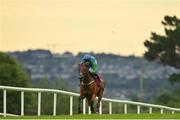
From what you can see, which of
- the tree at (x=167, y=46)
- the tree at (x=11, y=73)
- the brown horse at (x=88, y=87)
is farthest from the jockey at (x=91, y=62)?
the tree at (x=167, y=46)

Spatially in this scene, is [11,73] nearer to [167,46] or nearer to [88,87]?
[167,46]

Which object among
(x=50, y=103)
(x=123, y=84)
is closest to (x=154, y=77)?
(x=123, y=84)

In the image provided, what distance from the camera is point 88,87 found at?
74.7 feet

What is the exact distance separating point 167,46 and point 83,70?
1866 inches

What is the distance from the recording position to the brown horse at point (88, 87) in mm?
22312

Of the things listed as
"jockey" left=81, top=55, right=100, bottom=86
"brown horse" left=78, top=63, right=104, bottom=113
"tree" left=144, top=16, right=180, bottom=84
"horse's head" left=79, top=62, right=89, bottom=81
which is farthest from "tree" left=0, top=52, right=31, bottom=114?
"horse's head" left=79, top=62, right=89, bottom=81

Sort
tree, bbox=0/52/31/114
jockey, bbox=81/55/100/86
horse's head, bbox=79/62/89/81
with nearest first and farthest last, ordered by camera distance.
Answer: horse's head, bbox=79/62/89/81
jockey, bbox=81/55/100/86
tree, bbox=0/52/31/114

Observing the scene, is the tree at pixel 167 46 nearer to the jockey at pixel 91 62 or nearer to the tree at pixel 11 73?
the tree at pixel 11 73

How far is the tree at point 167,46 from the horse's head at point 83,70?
44.3 meters

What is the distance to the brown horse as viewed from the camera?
2231cm

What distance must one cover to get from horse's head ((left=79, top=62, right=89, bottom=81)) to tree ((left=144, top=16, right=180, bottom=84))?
145 feet

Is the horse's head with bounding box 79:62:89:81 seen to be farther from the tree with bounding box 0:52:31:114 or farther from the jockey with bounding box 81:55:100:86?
the tree with bounding box 0:52:31:114

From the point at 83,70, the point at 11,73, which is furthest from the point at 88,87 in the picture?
the point at 11,73

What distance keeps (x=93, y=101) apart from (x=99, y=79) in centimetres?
51
